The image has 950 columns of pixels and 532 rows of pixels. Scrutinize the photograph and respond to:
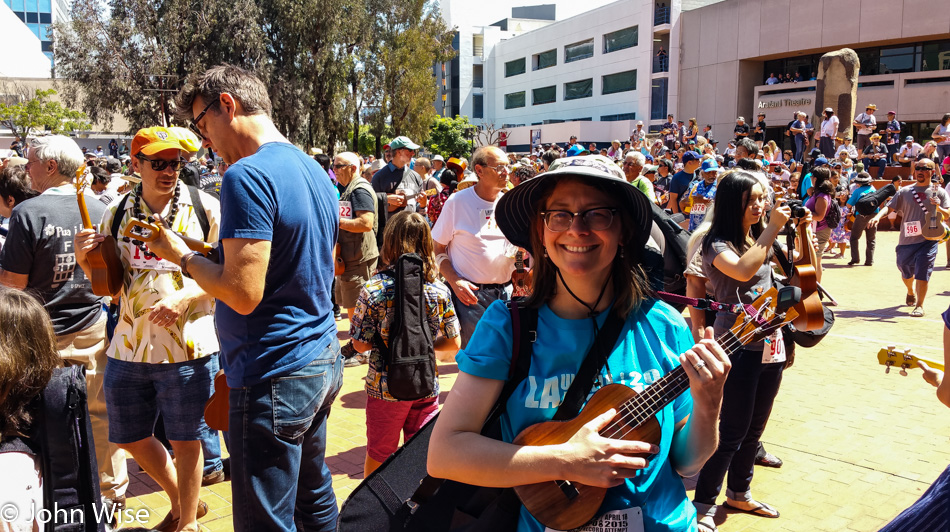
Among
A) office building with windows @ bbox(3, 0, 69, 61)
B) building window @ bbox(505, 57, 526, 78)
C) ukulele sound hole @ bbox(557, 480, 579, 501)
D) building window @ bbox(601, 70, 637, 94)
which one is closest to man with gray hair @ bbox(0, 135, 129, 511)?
ukulele sound hole @ bbox(557, 480, 579, 501)

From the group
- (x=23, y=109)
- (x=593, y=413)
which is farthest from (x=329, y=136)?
(x=593, y=413)

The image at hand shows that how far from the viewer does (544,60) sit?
62844 mm

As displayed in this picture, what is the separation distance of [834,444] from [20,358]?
5.45 m

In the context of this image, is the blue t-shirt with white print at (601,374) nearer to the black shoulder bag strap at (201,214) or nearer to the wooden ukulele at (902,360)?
the wooden ukulele at (902,360)

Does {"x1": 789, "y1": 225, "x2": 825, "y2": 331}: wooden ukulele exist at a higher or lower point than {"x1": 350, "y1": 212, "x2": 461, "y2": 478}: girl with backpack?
higher

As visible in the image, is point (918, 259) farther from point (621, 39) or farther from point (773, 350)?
point (621, 39)

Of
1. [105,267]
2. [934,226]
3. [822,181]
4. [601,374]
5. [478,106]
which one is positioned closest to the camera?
[601,374]

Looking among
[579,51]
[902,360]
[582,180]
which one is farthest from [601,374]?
[579,51]

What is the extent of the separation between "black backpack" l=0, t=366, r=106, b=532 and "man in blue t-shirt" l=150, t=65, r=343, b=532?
0.53m

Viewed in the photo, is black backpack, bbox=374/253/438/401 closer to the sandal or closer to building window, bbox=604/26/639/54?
the sandal

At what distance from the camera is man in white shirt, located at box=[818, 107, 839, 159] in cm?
2356

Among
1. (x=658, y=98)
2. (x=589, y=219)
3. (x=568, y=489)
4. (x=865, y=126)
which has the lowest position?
(x=568, y=489)

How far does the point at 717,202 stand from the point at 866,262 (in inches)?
514

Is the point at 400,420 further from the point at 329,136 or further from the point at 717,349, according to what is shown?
the point at 329,136
